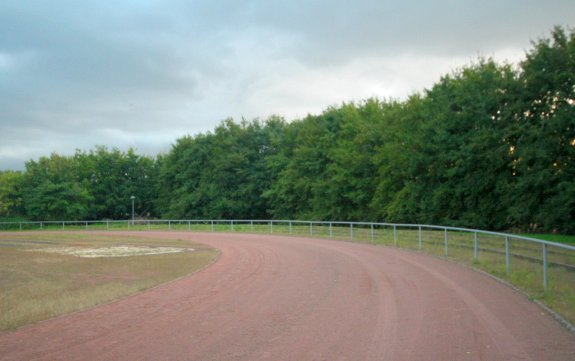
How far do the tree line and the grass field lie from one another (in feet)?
68.3

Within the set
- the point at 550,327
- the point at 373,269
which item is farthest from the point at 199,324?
the point at 373,269

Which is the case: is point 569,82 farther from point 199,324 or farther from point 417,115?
point 199,324

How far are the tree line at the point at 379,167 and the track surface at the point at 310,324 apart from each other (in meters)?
20.7

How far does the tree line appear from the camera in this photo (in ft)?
102

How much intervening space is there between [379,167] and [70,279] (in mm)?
34078

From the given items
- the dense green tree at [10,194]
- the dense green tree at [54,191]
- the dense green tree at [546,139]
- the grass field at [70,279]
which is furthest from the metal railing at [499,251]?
the dense green tree at [10,194]

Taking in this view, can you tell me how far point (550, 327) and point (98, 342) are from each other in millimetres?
7016

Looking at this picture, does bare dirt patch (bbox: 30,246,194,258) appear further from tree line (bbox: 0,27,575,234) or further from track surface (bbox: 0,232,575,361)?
tree line (bbox: 0,27,575,234)

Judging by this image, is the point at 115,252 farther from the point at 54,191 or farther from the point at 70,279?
the point at 54,191

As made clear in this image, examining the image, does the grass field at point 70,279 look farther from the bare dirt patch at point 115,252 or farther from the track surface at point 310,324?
the bare dirt patch at point 115,252

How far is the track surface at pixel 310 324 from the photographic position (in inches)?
269

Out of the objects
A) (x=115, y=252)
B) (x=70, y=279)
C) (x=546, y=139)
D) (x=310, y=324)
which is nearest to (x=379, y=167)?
(x=546, y=139)

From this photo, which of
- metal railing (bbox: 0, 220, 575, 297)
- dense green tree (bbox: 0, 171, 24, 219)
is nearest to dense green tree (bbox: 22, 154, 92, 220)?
dense green tree (bbox: 0, 171, 24, 219)

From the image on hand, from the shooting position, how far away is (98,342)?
297 inches
